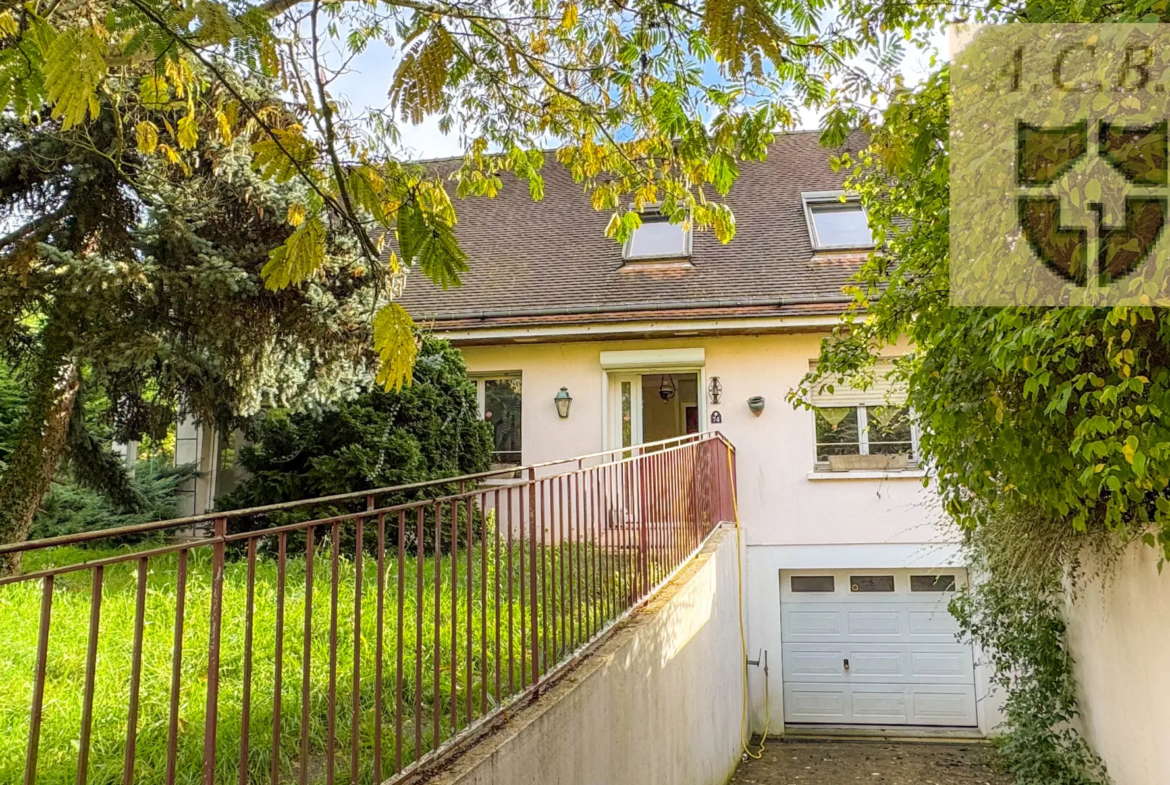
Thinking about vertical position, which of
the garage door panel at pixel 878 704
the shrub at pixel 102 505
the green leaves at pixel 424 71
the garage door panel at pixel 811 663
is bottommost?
the garage door panel at pixel 878 704

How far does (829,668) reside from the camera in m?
9.24

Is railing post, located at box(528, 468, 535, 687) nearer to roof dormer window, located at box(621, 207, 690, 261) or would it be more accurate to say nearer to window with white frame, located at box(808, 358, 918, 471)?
window with white frame, located at box(808, 358, 918, 471)

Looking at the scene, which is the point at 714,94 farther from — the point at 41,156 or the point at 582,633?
the point at 41,156

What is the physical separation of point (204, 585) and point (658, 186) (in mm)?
4444

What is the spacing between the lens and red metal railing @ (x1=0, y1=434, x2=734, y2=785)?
194cm

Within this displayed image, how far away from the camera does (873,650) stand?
363 inches

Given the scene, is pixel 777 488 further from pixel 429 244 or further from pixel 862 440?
pixel 429 244

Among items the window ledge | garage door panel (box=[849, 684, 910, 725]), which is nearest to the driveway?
garage door panel (box=[849, 684, 910, 725])

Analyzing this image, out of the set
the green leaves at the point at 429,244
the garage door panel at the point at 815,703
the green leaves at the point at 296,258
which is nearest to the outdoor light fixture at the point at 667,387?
the garage door panel at the point at 815,703

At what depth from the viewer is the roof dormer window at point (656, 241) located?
10.5m

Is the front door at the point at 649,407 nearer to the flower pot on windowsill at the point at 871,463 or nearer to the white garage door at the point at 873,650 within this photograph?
the flower pot on windowsill at the point at 871,463

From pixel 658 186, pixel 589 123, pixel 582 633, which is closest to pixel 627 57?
pixel 589 123

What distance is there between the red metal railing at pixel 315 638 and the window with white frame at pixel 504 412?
3.83 m

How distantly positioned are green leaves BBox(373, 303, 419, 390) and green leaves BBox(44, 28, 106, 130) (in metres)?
0.90
